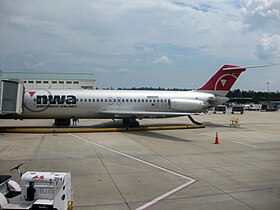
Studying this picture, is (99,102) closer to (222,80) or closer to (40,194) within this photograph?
(222,80)

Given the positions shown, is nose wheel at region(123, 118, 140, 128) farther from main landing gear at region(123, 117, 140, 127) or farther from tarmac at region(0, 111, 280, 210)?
tarmac at region(0, 111, 280, 210)

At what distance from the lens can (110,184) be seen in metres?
8.98

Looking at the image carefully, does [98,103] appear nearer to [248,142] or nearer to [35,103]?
[35,103]

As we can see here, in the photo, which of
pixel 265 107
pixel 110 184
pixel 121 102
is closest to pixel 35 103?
pixel 121 102

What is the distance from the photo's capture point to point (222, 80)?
27859 mm

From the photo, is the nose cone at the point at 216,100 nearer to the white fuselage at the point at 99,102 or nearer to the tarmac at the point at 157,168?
the white fuselage at the point at 99,102

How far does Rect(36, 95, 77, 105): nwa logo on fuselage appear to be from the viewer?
22578 millimetres

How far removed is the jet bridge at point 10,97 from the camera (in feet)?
59.9

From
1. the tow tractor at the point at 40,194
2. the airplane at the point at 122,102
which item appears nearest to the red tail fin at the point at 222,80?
the airplane at the point at 122,102

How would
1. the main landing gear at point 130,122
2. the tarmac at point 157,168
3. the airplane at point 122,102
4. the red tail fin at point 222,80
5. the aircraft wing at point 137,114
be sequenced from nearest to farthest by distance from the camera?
the tarmac at point 157,168 < the aircraft wing at point 137,114 < the airplane at point 122,102 < the main landing gear at point 130,122 < the red tail fin at point 222,80

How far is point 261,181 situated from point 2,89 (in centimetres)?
1540

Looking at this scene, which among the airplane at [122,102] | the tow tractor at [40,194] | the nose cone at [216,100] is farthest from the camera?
the nose cone at [216,100]

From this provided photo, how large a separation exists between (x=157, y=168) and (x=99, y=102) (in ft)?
45.2

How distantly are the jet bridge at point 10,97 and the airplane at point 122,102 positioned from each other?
3400mm
